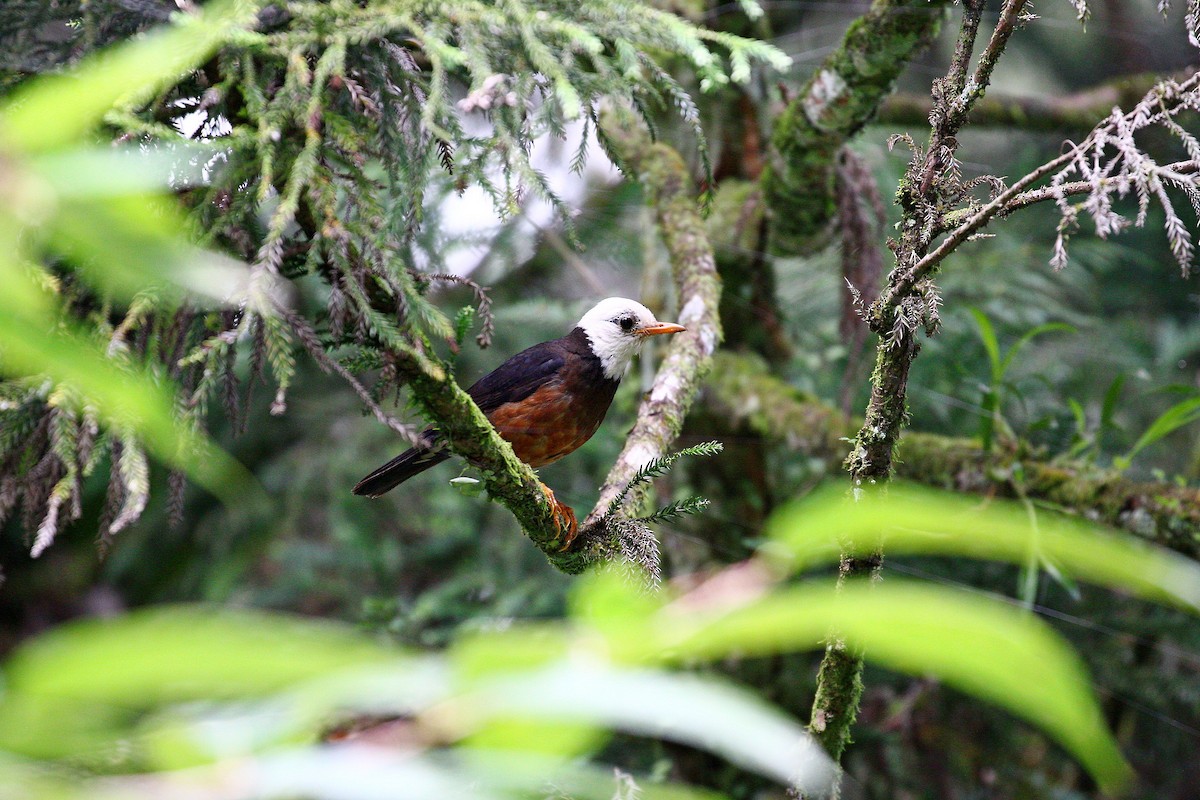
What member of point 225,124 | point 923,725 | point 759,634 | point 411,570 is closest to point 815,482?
point 923,725

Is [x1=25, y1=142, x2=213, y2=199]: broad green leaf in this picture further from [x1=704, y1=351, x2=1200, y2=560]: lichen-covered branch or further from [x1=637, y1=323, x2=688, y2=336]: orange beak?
[x1=704, y1=351, x2=1200, y2=560]: lichen-covered branch

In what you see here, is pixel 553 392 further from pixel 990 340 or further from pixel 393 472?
pixel 990 340

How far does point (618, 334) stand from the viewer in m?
4.08

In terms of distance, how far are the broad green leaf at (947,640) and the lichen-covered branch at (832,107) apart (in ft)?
11.0

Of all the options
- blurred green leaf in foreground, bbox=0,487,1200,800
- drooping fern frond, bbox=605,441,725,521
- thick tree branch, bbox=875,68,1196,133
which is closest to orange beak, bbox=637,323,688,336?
drooping fern frond, bbox=605,441,725,521

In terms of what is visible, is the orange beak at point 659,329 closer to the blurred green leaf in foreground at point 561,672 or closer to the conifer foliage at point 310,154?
the conifer foliage at point 310,154

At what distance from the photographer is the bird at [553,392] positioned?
146 inches

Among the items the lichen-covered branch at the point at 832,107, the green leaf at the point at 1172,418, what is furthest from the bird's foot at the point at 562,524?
the green leaf at the point at 1172,418

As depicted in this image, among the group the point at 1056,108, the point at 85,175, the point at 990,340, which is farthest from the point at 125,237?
the point at 1056,108

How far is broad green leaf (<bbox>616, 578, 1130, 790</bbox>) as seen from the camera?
0.49m

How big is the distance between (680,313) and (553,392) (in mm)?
615

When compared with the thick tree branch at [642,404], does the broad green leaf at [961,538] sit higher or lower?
higher

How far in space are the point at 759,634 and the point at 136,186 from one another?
1.55ft

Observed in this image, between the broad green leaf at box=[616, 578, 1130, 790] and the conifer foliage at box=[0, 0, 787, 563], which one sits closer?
the broad green leaf at box=[616, 578, 1130, 790]
